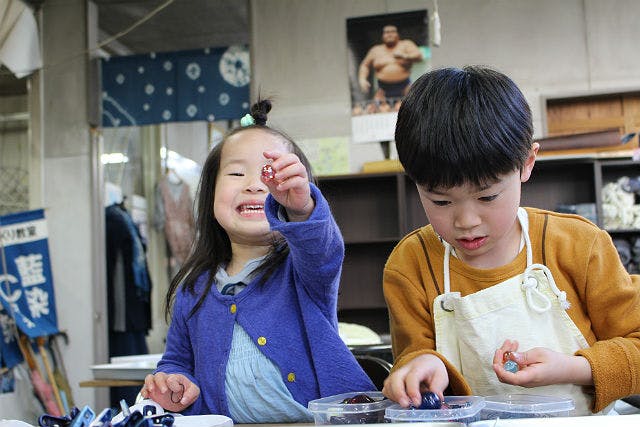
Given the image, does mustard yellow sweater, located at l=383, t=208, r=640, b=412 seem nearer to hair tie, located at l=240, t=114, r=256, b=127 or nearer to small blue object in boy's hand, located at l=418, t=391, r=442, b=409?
small blue object in boy's hand, located at l=418, t=391, r=442, b=409

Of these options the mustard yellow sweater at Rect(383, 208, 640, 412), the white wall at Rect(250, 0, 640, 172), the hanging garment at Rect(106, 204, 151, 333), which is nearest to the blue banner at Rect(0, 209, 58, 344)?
the hanging garment at Rect(106, 204, 151, 333)

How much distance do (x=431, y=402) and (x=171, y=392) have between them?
514mm

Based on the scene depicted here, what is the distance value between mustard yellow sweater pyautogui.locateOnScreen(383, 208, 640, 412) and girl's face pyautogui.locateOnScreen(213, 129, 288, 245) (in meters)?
0.27

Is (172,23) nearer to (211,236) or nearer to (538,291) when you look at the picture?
(211,236)

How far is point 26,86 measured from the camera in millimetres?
5523

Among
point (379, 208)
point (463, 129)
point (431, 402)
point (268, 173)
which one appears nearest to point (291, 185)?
point (268, 173)

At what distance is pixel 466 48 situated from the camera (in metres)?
4.98

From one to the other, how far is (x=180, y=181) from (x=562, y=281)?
543cm

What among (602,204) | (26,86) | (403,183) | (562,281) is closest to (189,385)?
(562,281)

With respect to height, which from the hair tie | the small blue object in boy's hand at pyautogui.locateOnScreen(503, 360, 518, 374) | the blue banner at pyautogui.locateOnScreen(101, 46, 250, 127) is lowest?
the small blue object in boy's hand at pyautogui.locateOnScreen(503, 360, 518, 374)

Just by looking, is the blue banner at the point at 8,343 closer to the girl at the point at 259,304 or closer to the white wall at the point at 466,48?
the white wall at the point at 466,48

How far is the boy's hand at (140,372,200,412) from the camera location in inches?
41.7

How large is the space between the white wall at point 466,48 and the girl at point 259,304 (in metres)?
3.77

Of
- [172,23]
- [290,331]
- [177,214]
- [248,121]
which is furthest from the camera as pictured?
[172,23]
